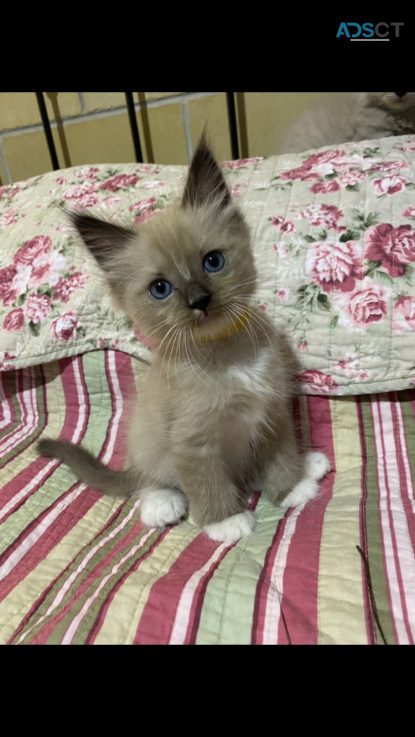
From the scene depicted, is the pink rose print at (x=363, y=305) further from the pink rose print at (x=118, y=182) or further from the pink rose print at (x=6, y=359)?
the pink rose print at (x=6, y=359)

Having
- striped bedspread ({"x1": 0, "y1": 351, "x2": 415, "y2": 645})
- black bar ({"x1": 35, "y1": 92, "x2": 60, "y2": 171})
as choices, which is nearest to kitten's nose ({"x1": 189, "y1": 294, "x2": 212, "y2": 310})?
striped bedspread ({"x1": 0, "y1": 351, "x2": 415, "y2": 645})

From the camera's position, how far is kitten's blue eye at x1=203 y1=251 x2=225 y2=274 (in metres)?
0.84

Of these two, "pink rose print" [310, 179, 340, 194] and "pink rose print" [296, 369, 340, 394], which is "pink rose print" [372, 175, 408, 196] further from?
"pink rose print" [296, 369, 340, 394]

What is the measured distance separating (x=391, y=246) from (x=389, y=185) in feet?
0.50

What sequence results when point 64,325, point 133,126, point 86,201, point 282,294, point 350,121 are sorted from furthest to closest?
point 133,126, point 350,121, point 86,201, point 64,325, point 282,294

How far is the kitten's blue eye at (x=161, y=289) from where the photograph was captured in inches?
33.0

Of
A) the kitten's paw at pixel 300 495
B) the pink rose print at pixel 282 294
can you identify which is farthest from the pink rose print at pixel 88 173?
the kitten's paw at pixel 300 495

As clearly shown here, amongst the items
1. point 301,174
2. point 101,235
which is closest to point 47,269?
point 101,235

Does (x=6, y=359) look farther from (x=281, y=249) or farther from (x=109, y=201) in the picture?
(x=281, y=249)

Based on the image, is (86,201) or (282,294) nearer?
(282,294)

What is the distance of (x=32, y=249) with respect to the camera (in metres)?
1.32

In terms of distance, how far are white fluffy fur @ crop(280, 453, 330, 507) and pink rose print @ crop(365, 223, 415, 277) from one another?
1.38 feet
